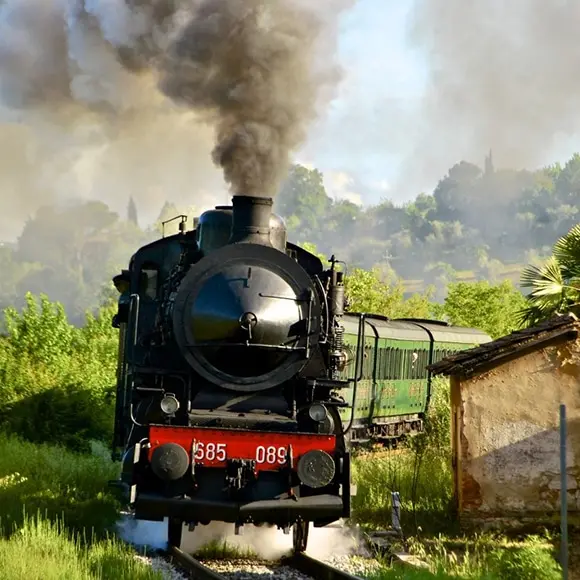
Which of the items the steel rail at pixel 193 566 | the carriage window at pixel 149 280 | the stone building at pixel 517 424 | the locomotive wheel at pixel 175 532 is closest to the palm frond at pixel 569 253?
the stone building at pixel 517 424

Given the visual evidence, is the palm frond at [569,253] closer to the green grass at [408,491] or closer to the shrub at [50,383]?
the green grass at [408,491]

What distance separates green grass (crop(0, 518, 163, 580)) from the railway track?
396 millimetres

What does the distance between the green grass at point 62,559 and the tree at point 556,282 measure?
7.48 m

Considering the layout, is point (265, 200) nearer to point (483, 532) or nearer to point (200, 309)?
point (200, 309)

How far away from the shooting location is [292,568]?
28.7 ft

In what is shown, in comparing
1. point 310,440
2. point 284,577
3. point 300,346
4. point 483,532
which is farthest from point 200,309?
point 483,532

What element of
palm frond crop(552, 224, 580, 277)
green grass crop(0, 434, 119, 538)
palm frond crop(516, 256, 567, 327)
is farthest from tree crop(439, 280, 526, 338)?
green grass crop(0, 434, 119, 538)

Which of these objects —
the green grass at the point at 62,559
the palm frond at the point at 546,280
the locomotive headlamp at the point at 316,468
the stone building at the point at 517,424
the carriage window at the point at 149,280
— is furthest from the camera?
the palm frond at the point at 546,280

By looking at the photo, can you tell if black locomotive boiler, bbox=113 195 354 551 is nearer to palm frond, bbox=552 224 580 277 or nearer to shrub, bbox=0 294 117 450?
palm frond, bbox=552 224 580 277

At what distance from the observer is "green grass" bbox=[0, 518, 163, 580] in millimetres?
7008

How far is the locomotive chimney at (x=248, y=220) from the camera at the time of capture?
9.12 meters

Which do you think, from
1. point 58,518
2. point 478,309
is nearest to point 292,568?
point 58,518

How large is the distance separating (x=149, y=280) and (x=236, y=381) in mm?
1758

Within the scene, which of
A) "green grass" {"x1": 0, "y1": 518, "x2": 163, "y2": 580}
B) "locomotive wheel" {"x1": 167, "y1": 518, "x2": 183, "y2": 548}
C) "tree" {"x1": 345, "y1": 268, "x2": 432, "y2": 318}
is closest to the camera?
"green grass" {"x1": 0, "y1": 518, "x2": 163, "y2": 580}
